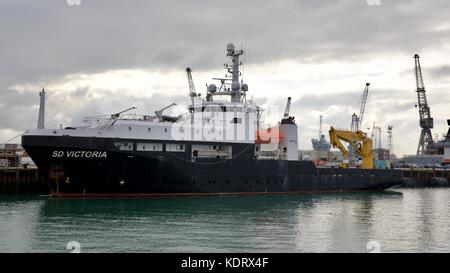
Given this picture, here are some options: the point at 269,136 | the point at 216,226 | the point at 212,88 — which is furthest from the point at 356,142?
the point at 216,226

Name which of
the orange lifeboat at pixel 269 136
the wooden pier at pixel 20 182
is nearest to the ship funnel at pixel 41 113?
the wooden pier at pixel 20 182

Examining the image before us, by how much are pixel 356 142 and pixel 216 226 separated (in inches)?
1075

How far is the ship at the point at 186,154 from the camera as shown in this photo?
89.4 feet

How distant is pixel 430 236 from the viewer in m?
17.6

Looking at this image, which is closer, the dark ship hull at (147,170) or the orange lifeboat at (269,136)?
the dark ship hull at (147,170)

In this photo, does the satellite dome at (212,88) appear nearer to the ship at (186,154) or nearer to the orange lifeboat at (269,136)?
the ship at (186,154)

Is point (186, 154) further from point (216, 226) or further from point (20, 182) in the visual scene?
point (20, 182)

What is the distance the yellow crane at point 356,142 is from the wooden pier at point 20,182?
2457cm

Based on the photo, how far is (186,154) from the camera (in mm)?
30188

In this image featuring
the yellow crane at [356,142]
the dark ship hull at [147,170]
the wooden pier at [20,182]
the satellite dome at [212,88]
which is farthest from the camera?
the yellow crane at [356,142]

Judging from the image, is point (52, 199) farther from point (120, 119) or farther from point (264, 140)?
point (264, 140)
